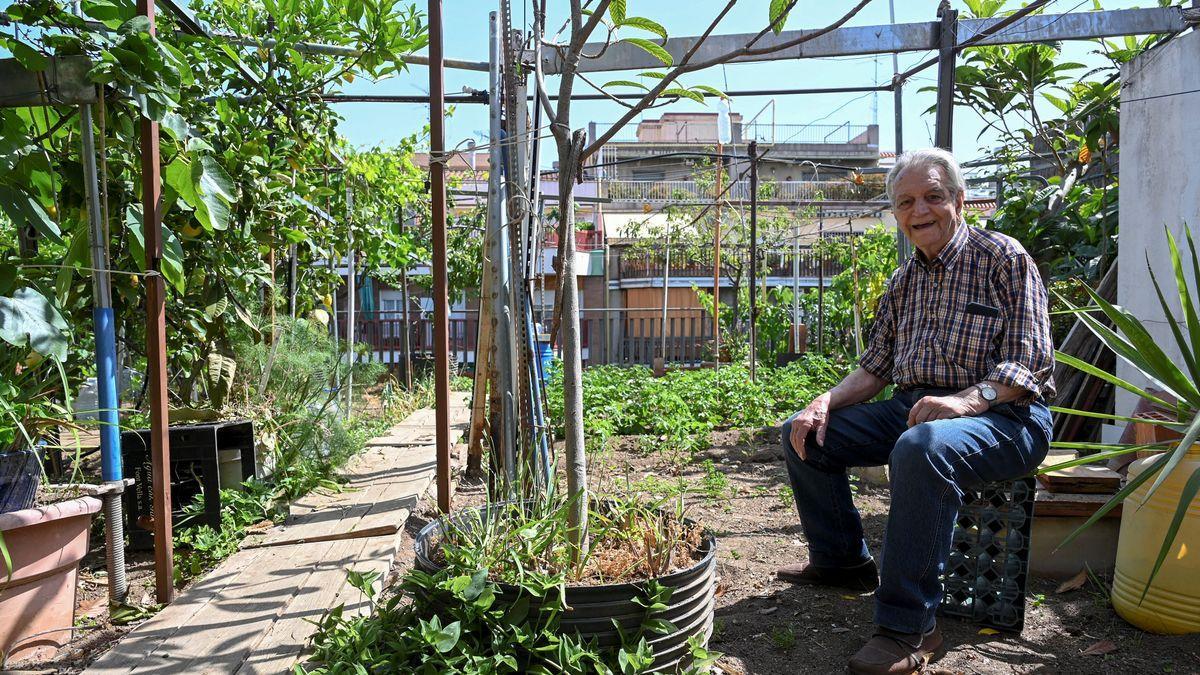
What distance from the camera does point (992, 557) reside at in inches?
84.5

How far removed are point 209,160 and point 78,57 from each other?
44cm

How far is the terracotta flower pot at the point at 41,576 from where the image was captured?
6.18ft

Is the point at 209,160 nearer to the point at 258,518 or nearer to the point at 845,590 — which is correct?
the point at 258,518

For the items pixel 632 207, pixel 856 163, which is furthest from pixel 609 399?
pixel 856 163

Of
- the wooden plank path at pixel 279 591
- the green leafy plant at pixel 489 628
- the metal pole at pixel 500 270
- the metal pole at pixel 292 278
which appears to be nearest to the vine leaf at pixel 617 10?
the metal pole at pixel 500 270

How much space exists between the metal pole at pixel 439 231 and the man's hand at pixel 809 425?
1.19 metres

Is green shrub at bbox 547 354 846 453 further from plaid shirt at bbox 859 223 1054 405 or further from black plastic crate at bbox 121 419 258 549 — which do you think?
plaid shirt at bbox 859 223 1054 405

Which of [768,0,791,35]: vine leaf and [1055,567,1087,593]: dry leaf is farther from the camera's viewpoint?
[1055,567,1087,593]: dry leaf

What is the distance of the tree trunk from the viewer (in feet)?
5.90

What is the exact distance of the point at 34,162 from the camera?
2158 mm

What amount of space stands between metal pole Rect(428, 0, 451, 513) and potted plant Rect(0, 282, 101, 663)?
107 centimetres

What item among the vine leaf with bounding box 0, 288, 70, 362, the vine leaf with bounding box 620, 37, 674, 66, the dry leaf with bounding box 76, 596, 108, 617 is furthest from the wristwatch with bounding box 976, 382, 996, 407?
the dry leaf with bounding box 76, 596, 108, 617

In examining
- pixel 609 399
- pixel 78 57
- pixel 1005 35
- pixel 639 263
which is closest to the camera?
pixel 78 57

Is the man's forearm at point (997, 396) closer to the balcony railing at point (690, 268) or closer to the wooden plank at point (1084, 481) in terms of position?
the wooden plank at point (1084, 481)
